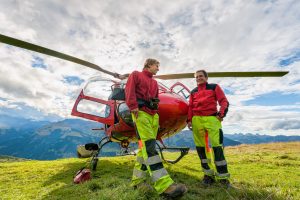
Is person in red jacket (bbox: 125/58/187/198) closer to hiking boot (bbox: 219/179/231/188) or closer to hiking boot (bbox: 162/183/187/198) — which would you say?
hiking boot (bbox: 162/183/187/198)

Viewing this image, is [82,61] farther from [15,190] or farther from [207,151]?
[207,151]

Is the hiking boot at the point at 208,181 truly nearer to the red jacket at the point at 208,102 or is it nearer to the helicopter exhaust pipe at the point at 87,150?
the red jacket at the point at 208,102

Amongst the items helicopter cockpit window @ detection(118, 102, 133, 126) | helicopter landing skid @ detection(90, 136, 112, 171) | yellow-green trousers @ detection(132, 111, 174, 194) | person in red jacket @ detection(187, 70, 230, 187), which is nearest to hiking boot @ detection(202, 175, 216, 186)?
person in red jacket @ detection(187, 70, 230, 187)

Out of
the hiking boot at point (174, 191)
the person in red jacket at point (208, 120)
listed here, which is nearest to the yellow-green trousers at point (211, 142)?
the person in red jacket at point (208, 120)

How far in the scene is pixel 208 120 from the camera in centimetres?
668

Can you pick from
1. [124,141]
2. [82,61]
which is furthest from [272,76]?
→ [82,61]

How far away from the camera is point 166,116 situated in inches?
281

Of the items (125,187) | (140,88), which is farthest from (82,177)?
(140,88)

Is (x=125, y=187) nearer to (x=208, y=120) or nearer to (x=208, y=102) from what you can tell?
(x=208, y=120)

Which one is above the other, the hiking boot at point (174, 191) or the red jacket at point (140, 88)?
the red jacket at point (140, 88)

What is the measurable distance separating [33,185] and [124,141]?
3.58 m

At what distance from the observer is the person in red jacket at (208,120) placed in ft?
20.7

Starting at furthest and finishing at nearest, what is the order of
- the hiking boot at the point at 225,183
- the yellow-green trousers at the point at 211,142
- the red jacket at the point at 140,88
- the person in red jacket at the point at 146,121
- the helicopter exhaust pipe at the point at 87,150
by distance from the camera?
the helicopter exhaust pipe at the point at 87,150
the yellow-green trousers at the point at 211,142
the hiking boot at the point at 225,183
the red jacket at the point at 140,88
the person in red jacket at the point at 146,121

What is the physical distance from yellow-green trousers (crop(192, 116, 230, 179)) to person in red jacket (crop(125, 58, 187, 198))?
5.41 ft
